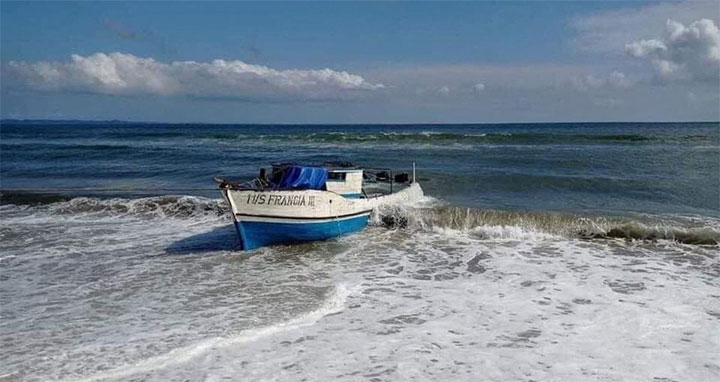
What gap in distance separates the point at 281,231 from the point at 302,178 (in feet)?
4.80

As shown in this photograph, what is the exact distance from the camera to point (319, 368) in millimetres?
6516

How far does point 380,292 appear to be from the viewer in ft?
31.8

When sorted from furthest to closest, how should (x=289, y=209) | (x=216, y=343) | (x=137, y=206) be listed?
(x=137, y=206) < (x=289, y=209) < (x=216, y=343)

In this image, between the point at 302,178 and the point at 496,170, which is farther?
the point at 496,170

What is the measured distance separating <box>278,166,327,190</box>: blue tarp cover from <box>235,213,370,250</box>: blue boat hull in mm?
938

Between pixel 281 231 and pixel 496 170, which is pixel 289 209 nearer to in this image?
pixel 281 231

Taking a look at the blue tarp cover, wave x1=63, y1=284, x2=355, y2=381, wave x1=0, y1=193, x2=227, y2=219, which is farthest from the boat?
wave x1=0, y1=193, x2=227, y2=219

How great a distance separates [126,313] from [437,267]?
19.4 feet

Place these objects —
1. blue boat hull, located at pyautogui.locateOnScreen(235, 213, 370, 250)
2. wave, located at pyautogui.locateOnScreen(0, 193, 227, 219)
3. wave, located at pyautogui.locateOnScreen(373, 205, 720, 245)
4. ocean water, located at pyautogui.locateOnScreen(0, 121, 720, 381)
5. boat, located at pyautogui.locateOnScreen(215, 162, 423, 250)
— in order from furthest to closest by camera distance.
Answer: wave, located at pyautogui.locateOnScreen(0, 193, 227, 219)
wave, located at pyautogui.locateOnScreen(373, 205, 720, 245)
blue boat hull, located at pyautogui.locateOnScreen(235, 213, 370, 250)
boat, located at pyautogui.locateOnScreen(215, 162, 423, 250)
ocean water, located at pyautogui.locateOnScreen(0, 121, 720, 381)

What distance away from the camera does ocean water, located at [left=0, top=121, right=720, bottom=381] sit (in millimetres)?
6688

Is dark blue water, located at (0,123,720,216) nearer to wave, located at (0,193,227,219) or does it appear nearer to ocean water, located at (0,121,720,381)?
ocean water, located at (0,121,720,381)

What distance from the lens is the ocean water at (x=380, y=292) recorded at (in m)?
6.69

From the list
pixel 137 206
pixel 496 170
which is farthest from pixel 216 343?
pixel 496 170

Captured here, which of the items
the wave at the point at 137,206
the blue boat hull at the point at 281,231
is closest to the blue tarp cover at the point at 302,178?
the blue boat hull at the point at 281,231
